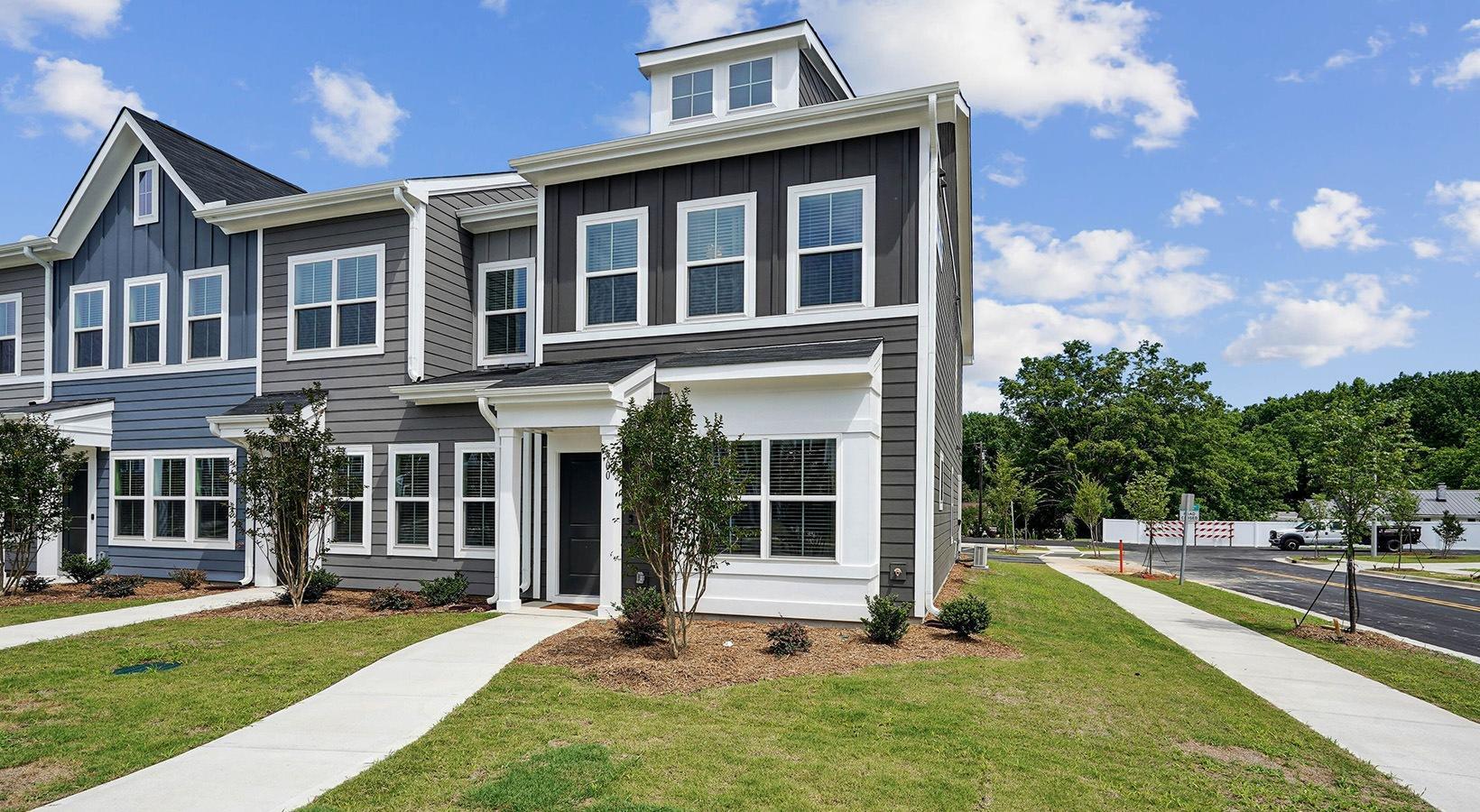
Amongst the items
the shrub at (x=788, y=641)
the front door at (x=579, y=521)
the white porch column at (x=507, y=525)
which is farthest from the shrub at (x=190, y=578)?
the shrub at (x=788, y=641)

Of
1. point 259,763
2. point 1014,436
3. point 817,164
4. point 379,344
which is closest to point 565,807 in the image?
point 259,763

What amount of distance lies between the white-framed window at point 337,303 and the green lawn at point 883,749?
8414 millimetres

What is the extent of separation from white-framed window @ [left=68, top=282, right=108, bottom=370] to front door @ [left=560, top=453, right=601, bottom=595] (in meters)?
10.9

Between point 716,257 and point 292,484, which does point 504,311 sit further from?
point 716,257

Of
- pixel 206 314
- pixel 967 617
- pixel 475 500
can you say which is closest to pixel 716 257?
pixel 475 500

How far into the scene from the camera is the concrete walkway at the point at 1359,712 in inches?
237

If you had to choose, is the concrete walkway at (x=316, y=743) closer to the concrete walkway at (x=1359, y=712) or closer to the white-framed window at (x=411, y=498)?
the white-framed window at (x=411, y=498)

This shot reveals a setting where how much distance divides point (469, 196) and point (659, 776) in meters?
12.3

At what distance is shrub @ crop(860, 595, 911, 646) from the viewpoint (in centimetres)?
962

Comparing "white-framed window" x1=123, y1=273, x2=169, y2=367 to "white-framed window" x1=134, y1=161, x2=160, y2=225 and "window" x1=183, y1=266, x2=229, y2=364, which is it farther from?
"white-framed window" x1=134, y1=161, x2=160, y2=225

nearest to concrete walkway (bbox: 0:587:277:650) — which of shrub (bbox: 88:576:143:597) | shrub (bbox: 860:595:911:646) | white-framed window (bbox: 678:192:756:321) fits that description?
shrub (bbox: 88:576:143:597)

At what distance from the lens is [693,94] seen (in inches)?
577

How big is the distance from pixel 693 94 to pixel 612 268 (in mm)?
4002

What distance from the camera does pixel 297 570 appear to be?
12492mm
